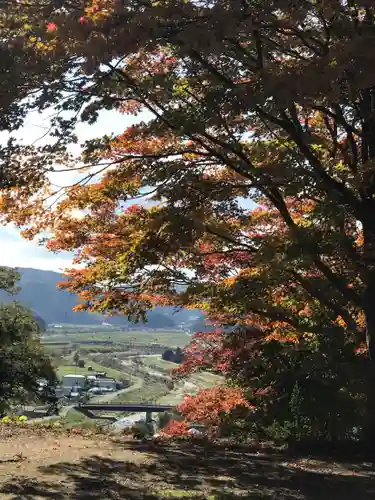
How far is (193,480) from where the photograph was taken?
19.5ft

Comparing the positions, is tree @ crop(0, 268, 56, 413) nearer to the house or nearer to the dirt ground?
the dirt ground

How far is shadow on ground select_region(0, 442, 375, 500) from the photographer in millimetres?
5078

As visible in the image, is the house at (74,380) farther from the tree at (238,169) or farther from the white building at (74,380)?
the tree at (238,169)

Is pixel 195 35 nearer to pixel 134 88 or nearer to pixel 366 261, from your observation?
pixel 134 88

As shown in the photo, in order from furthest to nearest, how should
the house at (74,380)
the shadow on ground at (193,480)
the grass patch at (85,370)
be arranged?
the grass patch at (85,370), the house at (74,380), the shadow on ground at (193,480)

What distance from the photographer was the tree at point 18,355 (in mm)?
17250

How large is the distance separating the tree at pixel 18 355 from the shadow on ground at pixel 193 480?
36.2 ft

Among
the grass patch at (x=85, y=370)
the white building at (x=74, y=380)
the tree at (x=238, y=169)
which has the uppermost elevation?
the tree at (x=238, y=169)

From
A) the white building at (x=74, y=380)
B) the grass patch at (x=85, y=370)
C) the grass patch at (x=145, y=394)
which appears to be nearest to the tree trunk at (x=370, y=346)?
the grass patch at (x=145, y=394)

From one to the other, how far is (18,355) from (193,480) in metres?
13.1

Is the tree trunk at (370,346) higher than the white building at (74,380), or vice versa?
the tree trunk at (370,346)

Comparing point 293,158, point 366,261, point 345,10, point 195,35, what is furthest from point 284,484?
point 345,10

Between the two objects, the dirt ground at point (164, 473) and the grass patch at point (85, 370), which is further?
the grass patch at point (85, 370)

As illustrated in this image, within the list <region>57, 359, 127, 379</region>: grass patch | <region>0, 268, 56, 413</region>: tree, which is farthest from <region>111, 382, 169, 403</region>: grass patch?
<region>0, 268, 56, 413</region>: tree
